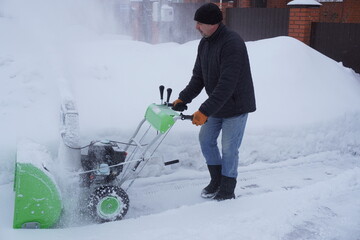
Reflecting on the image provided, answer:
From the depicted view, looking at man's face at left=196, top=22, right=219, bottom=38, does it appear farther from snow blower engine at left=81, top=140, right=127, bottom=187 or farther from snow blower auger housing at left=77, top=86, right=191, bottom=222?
snow blower engine at left=81, top=140, right=127, bottom=187

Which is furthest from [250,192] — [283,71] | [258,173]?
[283,71]

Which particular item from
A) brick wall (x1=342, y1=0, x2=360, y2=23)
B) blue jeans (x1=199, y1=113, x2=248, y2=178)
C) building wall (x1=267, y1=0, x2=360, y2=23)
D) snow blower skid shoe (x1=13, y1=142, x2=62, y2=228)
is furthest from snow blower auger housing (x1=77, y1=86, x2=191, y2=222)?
brick wall (x1=342, y1=0, x2=360, y2=23)

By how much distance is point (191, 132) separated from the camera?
483 centimetres

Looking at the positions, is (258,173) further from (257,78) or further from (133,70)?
(133,70)

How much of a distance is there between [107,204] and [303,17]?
7258mm

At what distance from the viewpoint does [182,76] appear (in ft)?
20.1

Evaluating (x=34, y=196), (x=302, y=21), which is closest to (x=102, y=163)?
(x=34, y=196)

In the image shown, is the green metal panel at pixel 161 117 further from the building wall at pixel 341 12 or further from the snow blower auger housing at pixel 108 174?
the building wall at pixel 341 12

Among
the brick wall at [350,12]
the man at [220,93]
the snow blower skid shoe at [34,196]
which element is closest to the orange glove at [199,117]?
the man at [220,93]

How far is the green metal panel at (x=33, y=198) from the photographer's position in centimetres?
290

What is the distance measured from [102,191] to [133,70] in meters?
3.24

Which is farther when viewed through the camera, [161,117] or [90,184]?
[90,184]

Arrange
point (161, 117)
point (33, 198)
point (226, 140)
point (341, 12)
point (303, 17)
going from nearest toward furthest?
point (33, 198) < point (161, 117) < point (226, 140) < point (303, 17) < point (341, 12)

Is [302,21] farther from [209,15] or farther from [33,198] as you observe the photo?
[33,198]
